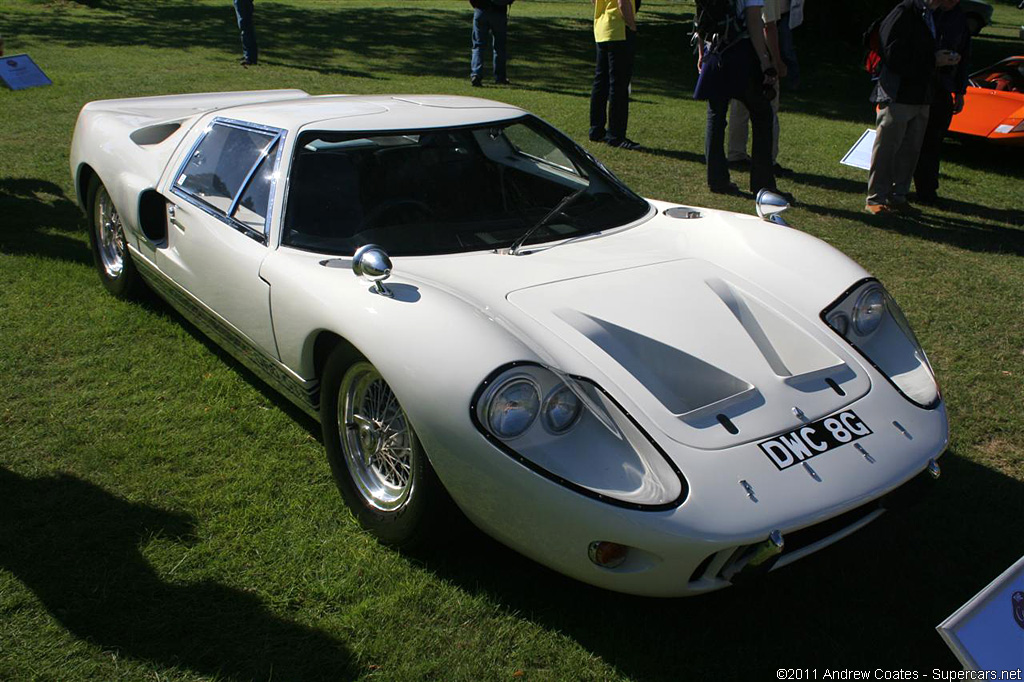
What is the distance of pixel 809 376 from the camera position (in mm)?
2656

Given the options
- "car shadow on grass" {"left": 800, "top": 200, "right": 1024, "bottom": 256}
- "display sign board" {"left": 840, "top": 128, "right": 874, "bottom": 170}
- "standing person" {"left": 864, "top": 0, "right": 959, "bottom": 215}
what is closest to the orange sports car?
"display sign board" {"left": 840, "top": 128, "right": 874, "bottom": 170}

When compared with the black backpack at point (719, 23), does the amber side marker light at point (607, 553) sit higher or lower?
lower

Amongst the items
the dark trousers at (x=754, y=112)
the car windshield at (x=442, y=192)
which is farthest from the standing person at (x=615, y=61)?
the car windshield at (x=442, y=192)

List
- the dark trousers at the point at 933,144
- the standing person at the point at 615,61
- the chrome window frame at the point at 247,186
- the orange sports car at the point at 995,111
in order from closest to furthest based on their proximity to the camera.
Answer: the chrome window frame at the point at 247,186, the dark trousers at the point at 933,144, the standing person at the point at 615,61, the orange sports car at the point at 995,111

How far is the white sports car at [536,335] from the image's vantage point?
2.24 m

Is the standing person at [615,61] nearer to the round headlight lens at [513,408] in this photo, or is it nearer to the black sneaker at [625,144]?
the black sneaker at [625,144]

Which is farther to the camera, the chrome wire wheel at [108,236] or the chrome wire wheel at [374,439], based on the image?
the chrome wire wheel at [108,236]

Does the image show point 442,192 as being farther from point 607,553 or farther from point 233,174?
point 607,553

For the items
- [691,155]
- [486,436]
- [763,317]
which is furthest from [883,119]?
[486,436]

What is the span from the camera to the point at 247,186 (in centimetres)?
343

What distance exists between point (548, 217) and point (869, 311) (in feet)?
3.91

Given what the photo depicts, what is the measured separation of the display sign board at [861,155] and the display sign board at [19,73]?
7.00 meters

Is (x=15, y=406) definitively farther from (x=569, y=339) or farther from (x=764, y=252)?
(x=764, y=252)

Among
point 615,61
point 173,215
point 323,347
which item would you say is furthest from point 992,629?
point 615,61
